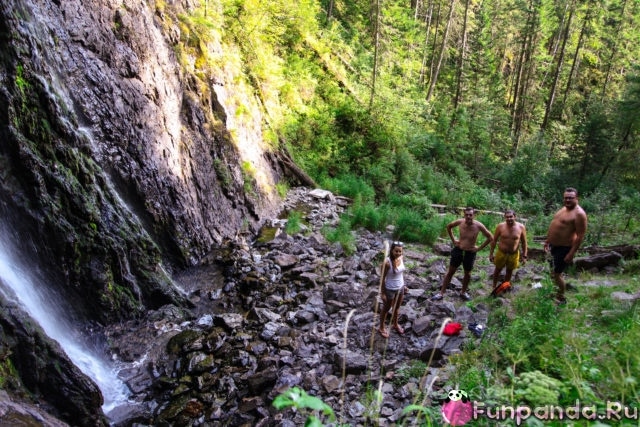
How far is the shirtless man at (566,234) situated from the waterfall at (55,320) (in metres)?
6.58

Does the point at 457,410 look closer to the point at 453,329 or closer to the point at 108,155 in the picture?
the point at 453,329

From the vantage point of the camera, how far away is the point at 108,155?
24.2 feet

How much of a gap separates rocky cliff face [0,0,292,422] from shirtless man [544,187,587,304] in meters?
6.52

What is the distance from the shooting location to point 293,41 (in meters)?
19.2

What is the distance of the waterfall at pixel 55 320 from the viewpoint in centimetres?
532

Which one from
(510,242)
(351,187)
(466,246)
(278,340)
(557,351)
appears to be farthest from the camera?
(351,187)

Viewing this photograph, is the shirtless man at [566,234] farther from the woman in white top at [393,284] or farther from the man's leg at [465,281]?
the woman in white top at [393,284]

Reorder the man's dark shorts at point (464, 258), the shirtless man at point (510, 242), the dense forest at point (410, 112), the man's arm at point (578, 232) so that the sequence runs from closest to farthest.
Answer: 1. the man's arm at point (578, 232)
2. the shirtless man at point (510, 242)
3. the man's dark shorts at point (464, 258)
4. the dense forest at point (410, 112)

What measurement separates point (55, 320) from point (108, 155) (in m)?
3.13

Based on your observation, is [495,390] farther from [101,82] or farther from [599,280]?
[101,82]

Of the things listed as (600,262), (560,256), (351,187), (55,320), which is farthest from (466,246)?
(351,187)

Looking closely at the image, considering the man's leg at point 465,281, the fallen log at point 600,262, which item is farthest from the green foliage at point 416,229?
the man's leg at point 465,281

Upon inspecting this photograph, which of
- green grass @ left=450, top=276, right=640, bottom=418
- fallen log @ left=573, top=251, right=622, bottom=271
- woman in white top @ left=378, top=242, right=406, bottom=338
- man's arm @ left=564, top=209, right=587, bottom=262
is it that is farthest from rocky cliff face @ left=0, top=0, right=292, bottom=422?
fallen log @ left=573, top=251, right=622, bottom=271

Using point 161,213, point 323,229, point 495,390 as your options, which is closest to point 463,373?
point 495,390
